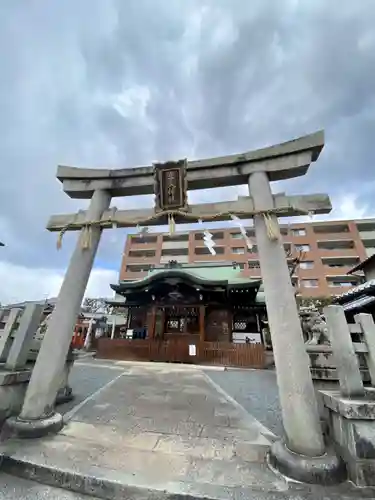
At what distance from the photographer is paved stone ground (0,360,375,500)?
219cm

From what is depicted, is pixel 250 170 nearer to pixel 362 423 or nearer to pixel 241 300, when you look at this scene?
pixel 362 423

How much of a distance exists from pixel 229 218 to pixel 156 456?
129 inches

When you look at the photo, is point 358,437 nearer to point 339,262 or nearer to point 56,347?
point 56,347

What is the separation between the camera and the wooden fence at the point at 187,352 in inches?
513

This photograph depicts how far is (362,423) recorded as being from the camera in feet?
7.66

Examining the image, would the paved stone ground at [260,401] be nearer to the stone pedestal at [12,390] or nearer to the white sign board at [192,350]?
the stone pedestal at [12,390]

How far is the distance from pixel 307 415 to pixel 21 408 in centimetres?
377

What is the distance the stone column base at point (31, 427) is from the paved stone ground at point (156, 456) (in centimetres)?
11

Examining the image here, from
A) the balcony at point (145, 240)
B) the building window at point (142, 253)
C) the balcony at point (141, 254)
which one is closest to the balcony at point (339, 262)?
the balcony at point (141, 254)

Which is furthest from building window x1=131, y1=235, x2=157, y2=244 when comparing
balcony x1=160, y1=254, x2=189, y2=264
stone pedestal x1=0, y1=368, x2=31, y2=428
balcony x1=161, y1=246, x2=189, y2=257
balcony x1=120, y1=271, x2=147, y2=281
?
stone pedestal x1=0, y1=368, x2=31, y2=428

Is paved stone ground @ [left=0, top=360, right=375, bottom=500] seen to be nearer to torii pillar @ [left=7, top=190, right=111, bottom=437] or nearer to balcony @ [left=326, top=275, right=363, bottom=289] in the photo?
torii pillar @ [left=7, top=190, right=111, bottom=437]

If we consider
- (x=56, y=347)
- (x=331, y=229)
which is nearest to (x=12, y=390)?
(x=56, y=347)

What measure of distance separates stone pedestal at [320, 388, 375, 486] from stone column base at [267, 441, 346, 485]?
113 millimetres

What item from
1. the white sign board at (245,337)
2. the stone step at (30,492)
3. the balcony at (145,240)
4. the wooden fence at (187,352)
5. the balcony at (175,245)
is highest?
the balcony at (145,240)
